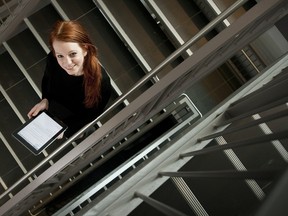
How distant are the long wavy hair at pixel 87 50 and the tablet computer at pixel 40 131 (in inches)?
11.6

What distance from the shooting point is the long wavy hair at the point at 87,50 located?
2.38 m

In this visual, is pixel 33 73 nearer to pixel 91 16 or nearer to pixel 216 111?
pixel 91 16

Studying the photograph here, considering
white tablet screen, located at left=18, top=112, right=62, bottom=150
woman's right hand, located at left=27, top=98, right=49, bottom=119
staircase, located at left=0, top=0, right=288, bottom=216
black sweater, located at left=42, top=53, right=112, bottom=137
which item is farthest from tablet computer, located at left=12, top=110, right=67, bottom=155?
staircase, located at left=0, top=0, right=288, bottom=216

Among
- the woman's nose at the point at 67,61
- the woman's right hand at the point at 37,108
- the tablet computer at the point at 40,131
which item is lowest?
the tablet computer at the point at 40,131

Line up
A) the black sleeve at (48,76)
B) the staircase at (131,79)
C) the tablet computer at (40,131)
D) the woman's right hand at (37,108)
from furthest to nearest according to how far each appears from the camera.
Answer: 1. the staircase at (131,79)
2. the black sleeve at (48,76)
3. the woman's right hand at (37,108)
4. the tablet computer at (40,131)

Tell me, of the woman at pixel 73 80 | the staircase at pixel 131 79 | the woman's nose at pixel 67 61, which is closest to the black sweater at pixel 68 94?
the woman at pixel 73 80

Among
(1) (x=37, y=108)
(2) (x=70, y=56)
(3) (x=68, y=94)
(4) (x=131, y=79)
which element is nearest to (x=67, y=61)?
(2) (x=70, y=56)

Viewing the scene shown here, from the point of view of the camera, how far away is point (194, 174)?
5.83 ft

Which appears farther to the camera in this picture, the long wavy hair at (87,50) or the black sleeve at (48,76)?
the black sleeve at (48,76)

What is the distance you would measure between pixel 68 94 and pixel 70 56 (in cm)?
34

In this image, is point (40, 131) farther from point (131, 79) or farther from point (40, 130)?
point (131, 79)

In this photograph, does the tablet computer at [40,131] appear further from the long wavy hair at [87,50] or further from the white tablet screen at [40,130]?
the long wavy hair at [87,50]

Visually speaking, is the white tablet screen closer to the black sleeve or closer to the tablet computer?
the tablet computer

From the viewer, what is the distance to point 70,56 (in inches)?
94.7
